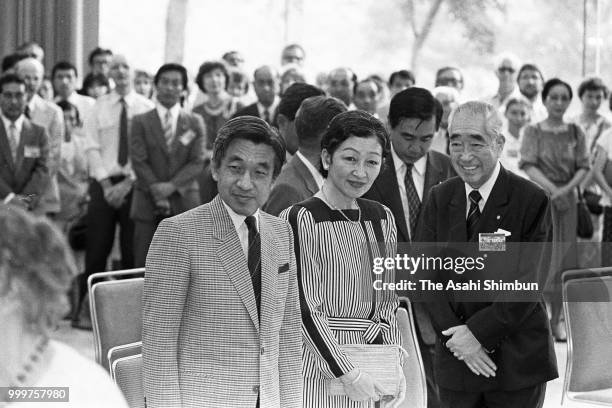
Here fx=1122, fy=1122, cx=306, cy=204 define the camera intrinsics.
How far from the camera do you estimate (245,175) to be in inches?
117

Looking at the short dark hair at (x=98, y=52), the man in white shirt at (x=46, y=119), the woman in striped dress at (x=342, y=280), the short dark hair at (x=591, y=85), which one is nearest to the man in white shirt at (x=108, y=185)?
the man in white shirt at (x=46, y=119)

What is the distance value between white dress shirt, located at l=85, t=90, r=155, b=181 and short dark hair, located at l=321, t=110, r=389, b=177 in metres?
4.70

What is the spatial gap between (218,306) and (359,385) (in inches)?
22.5

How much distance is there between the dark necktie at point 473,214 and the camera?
11.7 ft

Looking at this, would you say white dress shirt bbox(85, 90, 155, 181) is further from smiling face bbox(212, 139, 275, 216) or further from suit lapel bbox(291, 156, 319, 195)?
smiling face bbox(212, 139, 275, 216)

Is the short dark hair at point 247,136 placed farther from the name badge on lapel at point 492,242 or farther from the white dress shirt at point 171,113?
the white dress shirt at point 171,113

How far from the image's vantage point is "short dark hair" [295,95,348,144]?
4070mm

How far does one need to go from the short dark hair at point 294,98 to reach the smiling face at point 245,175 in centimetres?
165

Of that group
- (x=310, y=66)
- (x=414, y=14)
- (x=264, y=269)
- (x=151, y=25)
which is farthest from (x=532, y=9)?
(x=264, y=269)

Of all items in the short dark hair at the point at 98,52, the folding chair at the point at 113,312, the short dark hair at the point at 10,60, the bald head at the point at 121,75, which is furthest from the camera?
the short dark hair at the point at 98,52

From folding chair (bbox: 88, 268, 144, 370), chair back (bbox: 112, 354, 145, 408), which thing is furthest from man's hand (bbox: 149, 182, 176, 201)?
chair back (bbox: 112, 354, 145, 408)

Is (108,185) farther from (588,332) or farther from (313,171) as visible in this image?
(588,332)

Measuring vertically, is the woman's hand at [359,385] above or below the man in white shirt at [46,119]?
below

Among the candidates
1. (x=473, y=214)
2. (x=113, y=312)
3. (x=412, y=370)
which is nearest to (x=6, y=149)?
(x=113, y=312)
